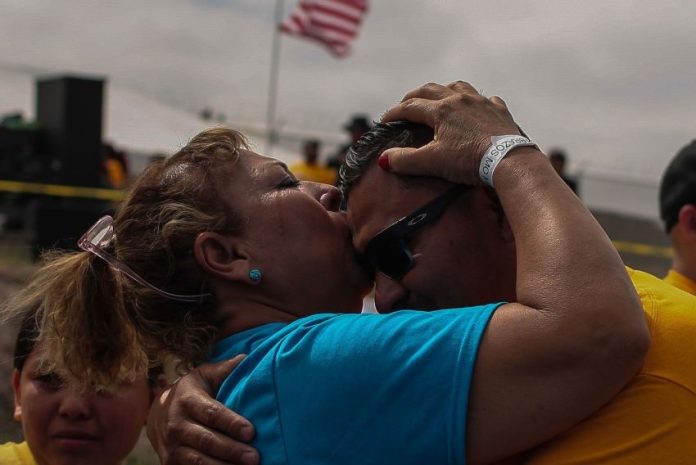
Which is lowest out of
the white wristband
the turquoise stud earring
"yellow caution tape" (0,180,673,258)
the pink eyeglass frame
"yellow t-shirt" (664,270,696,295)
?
"yellow caution tape" (0,180,673,258)

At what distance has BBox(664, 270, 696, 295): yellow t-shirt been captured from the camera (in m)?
3.86

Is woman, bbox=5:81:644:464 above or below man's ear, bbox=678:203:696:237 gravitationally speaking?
above

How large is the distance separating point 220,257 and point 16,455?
1.58 metres

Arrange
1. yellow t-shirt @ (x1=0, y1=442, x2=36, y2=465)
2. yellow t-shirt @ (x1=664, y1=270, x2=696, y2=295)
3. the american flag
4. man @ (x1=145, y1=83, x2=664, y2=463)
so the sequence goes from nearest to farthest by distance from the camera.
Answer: man @ (x1=145, y1=83, x2=664, y2=463) < yellow t-shirt @ (x1=0, y1=442, x2=36, y2=465) < yellow t-shirt @ (x1=664, y1=270, x2=696, y2=295) < the american flag

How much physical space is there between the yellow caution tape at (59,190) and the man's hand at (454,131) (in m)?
11.4

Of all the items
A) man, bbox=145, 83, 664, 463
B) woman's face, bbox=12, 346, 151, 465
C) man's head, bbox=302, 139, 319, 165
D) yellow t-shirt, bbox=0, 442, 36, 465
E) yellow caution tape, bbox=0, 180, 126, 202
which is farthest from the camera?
yellow caution tape, bbox=0, 180, 126, 202

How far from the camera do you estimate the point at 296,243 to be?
222 cm

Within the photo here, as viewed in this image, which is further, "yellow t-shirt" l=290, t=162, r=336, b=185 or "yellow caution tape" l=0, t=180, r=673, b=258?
"yellow caution tape" l=0, t=180, r=673, b=258

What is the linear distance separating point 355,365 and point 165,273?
2.18 feet

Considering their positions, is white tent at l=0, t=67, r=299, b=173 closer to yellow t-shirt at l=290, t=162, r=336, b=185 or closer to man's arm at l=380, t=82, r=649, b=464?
yellow t-shirt at l=290, t=162, r=336, b=185

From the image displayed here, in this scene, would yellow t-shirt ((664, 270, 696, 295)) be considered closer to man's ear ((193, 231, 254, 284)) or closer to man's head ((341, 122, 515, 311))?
man's head ((341, 122, 515, 311))

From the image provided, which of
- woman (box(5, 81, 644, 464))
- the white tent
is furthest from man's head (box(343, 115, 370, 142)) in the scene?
the white tent

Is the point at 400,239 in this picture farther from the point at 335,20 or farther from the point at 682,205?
the point at 335,20

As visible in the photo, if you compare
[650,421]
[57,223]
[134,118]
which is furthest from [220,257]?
[134,118]
